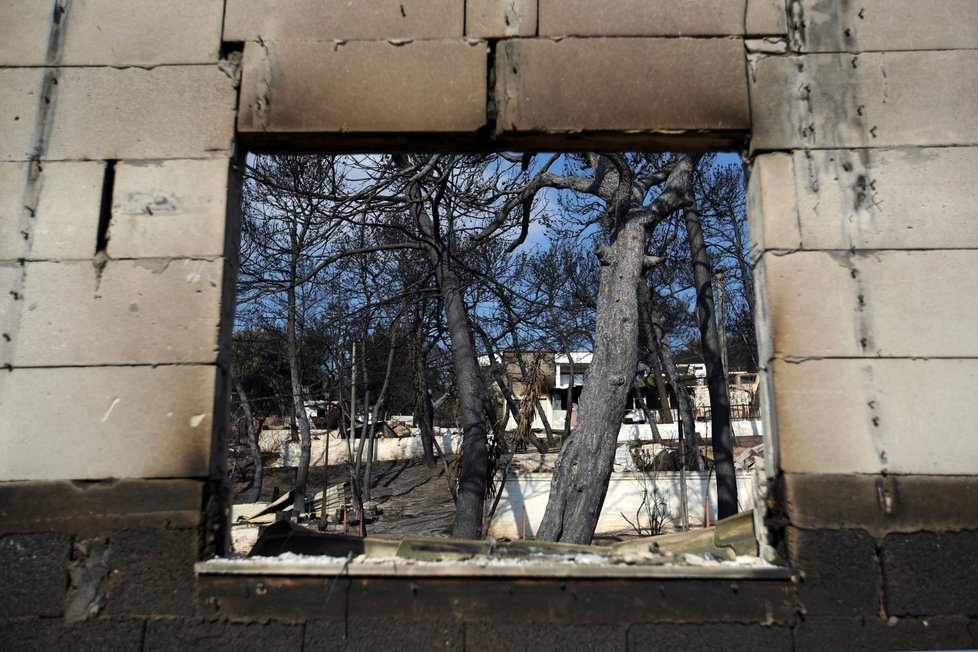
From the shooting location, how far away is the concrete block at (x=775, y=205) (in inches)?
131

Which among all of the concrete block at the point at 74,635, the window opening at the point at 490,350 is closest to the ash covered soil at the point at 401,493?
the window opening at the point at 490,350

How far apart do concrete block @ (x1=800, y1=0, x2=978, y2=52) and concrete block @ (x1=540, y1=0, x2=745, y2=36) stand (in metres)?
0.38

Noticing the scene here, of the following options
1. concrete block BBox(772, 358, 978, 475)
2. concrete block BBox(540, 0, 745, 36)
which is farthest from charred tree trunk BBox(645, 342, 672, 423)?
concrete block BBox(772, 358, 978, 475)

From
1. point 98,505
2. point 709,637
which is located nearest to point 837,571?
point 709,637

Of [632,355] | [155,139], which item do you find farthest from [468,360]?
[155,139]

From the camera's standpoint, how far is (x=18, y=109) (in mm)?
3520

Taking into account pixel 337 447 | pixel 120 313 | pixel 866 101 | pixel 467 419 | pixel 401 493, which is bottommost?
pixel 401 493

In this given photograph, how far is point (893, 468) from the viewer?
3070 mm

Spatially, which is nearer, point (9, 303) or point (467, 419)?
point (9, 303)

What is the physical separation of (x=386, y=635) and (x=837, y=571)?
1.89 m

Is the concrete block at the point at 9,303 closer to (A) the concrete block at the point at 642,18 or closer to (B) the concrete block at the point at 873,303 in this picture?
(A) the concrete block at the point at 642,18

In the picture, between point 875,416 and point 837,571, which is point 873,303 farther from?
point 837,571

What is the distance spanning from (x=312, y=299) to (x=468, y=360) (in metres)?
10.2

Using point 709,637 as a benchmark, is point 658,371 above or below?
above
